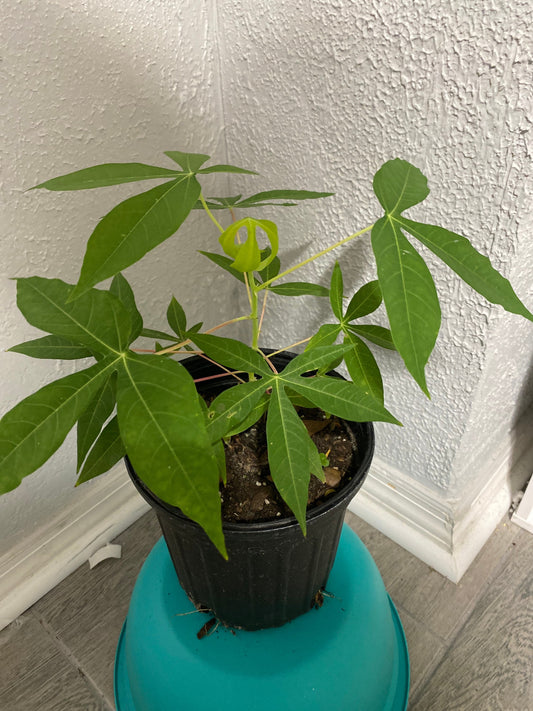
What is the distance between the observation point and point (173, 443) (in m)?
0.37

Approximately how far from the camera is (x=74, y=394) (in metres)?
0.44

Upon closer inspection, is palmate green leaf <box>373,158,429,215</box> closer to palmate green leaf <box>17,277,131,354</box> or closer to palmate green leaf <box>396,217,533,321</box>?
palmate green leaf <box>396,217,533,321</box>

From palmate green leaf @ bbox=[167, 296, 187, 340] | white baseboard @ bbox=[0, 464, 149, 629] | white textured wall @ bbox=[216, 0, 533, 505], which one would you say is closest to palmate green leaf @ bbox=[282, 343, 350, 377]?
palmate green leaf @ bbox=[167, 296, 187, 340]

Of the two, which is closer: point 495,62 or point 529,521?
point 495,62

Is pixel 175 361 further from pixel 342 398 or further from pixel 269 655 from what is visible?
pixel 269 655

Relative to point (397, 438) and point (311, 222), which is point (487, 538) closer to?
point (397, 438)

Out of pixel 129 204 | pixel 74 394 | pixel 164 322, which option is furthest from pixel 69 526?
pixel 129 204

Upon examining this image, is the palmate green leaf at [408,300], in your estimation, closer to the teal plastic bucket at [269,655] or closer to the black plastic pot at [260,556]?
the black plastic pot at [260,556]

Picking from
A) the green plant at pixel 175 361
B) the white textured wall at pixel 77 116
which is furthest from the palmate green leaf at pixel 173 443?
the white textured wall at pixel 77 116

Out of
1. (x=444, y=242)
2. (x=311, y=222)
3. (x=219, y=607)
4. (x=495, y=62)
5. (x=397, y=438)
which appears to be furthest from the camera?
(x=397, y=438)

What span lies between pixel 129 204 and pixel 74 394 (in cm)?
18

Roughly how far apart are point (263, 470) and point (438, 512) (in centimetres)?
55

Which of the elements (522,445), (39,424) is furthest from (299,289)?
(522,445)

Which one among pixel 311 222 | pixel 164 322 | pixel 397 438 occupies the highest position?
pixel 311 222
